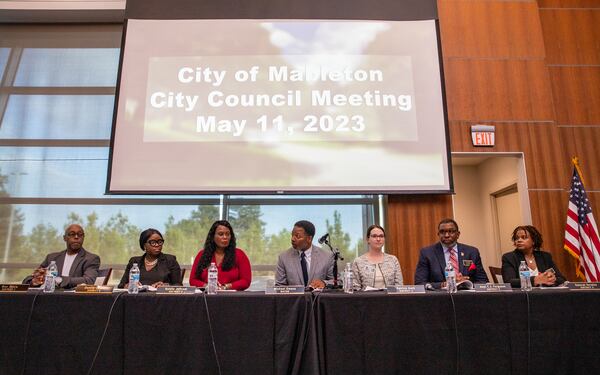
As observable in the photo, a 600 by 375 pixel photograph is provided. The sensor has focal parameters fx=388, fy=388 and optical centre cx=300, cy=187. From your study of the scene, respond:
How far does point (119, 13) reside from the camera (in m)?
4.55

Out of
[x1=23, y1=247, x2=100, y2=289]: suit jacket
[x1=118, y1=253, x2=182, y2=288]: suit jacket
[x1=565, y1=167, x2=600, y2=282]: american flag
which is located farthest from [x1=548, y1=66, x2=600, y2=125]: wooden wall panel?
[x1=23, y1=247, x2=100, y2=289]: suit jacket

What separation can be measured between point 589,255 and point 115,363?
3.94m

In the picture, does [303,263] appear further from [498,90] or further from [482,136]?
[498,90]

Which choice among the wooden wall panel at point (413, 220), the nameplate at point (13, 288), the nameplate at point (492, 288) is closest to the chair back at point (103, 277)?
the nameplate at point (13, 288)

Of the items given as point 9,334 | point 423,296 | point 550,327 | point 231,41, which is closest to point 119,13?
point 231,41

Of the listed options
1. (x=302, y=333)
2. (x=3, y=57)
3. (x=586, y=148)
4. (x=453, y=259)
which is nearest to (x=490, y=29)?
(x=586, y=148)

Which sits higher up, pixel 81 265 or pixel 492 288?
pixel 81 265

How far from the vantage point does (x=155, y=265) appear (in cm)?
273

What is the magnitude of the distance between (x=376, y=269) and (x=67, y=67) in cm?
436

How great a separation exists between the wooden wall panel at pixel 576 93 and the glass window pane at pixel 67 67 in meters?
5.02

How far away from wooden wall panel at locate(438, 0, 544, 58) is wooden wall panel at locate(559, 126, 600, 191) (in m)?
0.90

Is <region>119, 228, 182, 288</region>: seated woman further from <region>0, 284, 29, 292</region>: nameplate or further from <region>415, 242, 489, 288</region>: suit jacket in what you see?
<region>415, 242, 489, 288</region>: suit jacket

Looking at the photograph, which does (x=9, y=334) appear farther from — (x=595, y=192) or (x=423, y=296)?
(x=595, y=192)

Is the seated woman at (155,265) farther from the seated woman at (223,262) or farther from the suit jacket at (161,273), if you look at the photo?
the seated woman at (223,262)
